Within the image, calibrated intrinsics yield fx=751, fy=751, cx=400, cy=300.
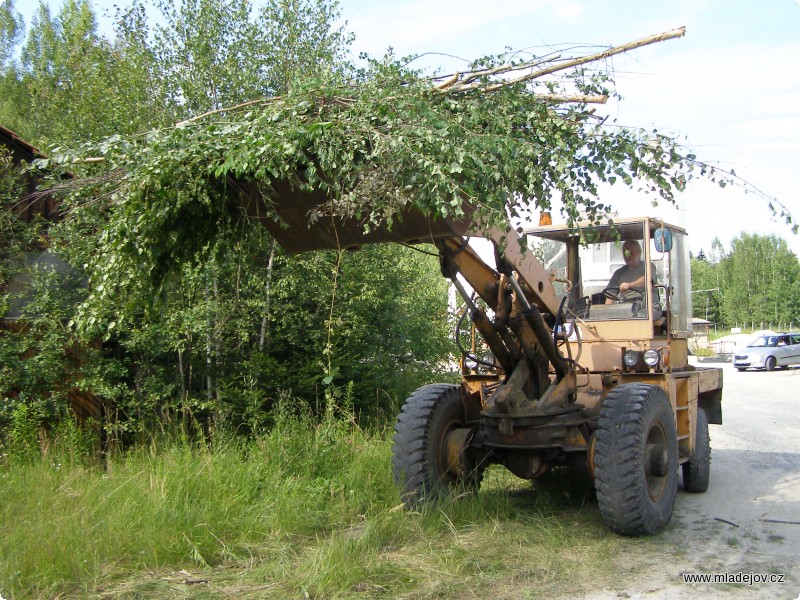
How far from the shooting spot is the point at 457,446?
6.57m

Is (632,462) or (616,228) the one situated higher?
(616,228)

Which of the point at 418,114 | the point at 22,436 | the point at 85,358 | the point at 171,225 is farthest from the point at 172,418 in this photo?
the point at 418,114

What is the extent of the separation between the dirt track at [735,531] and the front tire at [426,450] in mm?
1623

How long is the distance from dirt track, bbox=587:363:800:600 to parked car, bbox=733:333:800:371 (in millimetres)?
19254

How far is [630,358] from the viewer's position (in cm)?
687

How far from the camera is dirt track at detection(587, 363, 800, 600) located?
4.85 meters

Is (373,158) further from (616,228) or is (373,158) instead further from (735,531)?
(735,531)

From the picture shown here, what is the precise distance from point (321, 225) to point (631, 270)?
3.37m

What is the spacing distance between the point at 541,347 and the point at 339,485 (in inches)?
89.3

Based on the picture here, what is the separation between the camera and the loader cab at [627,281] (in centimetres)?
711

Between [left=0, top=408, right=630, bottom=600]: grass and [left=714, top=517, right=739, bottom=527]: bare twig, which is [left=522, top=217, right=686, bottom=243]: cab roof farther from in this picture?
[left=714, top=517, right=739, bottom=527]: bare twig

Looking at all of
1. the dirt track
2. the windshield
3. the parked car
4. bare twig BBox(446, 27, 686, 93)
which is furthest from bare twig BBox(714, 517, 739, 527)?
the parked car

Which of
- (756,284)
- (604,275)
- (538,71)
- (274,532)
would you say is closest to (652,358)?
(604,275)

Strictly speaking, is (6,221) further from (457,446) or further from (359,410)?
(457,446)
